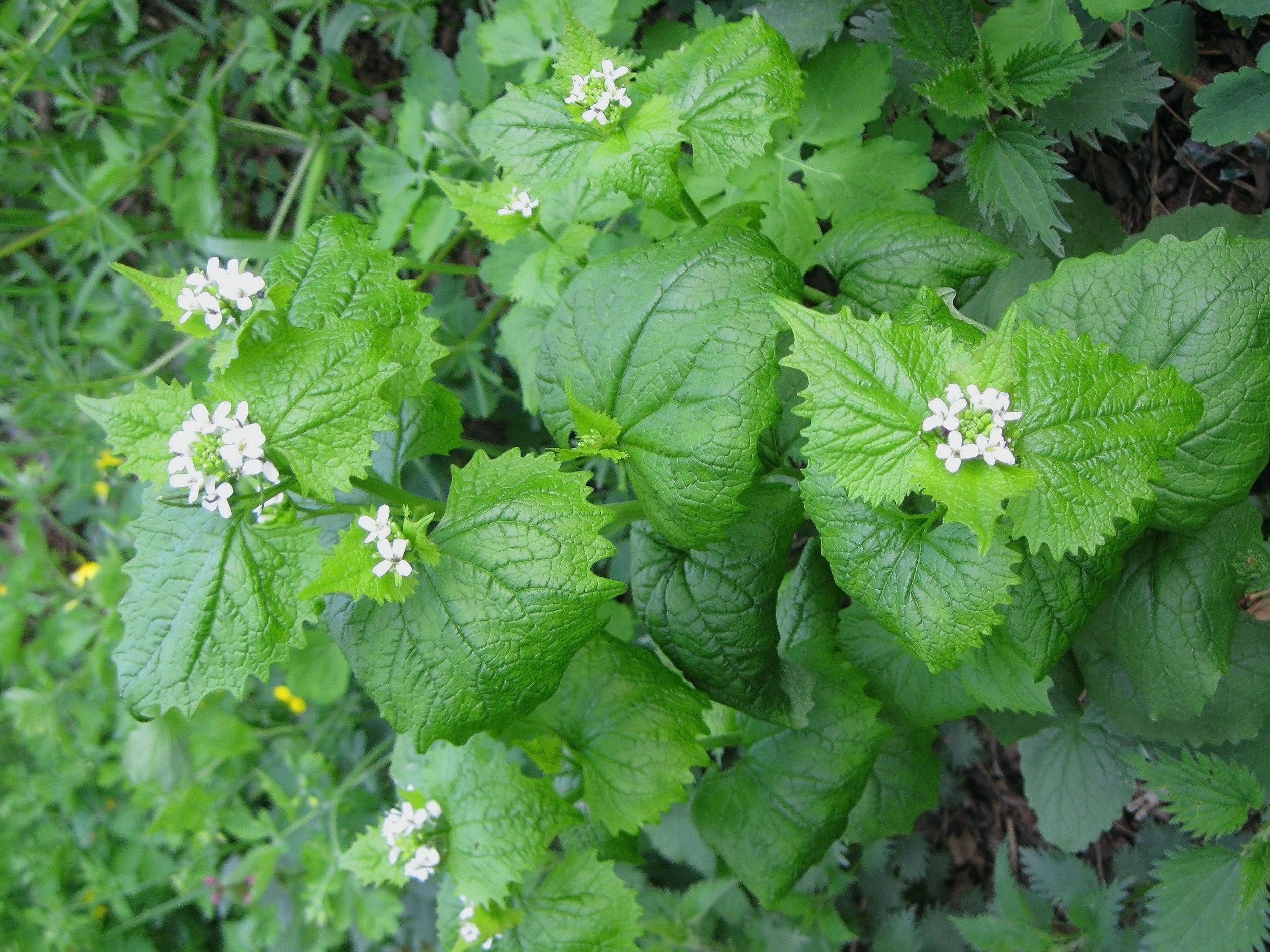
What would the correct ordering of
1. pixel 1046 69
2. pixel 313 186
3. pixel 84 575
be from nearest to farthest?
1. pixel 1046 69
2. pixel 313 186
3. pixel 84 575

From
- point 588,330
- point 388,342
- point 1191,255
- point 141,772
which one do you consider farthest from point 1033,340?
point 141,772

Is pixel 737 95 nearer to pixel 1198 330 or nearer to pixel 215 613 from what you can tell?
pixel 1198 330

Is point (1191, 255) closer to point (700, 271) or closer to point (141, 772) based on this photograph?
point (700, 271)

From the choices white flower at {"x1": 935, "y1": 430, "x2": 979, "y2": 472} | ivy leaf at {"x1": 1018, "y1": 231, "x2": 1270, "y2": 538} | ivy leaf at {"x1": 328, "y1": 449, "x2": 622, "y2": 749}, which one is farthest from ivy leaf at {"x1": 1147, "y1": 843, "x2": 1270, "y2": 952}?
ivy leaf at {"x1": 328, "y1": 449, "x2": 622, "y2": 749}

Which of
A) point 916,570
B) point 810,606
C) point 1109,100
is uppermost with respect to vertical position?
point 1109,100

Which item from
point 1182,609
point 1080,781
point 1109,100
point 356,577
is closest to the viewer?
point 356,577

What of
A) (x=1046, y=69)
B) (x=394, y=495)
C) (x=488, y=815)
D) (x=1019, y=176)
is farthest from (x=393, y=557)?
(x=1046, y=69)

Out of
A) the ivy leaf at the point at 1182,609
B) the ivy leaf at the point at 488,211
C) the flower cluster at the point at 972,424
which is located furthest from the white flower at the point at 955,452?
the ivy leaf at the point at 488,211

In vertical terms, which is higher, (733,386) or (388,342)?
(388,342)
